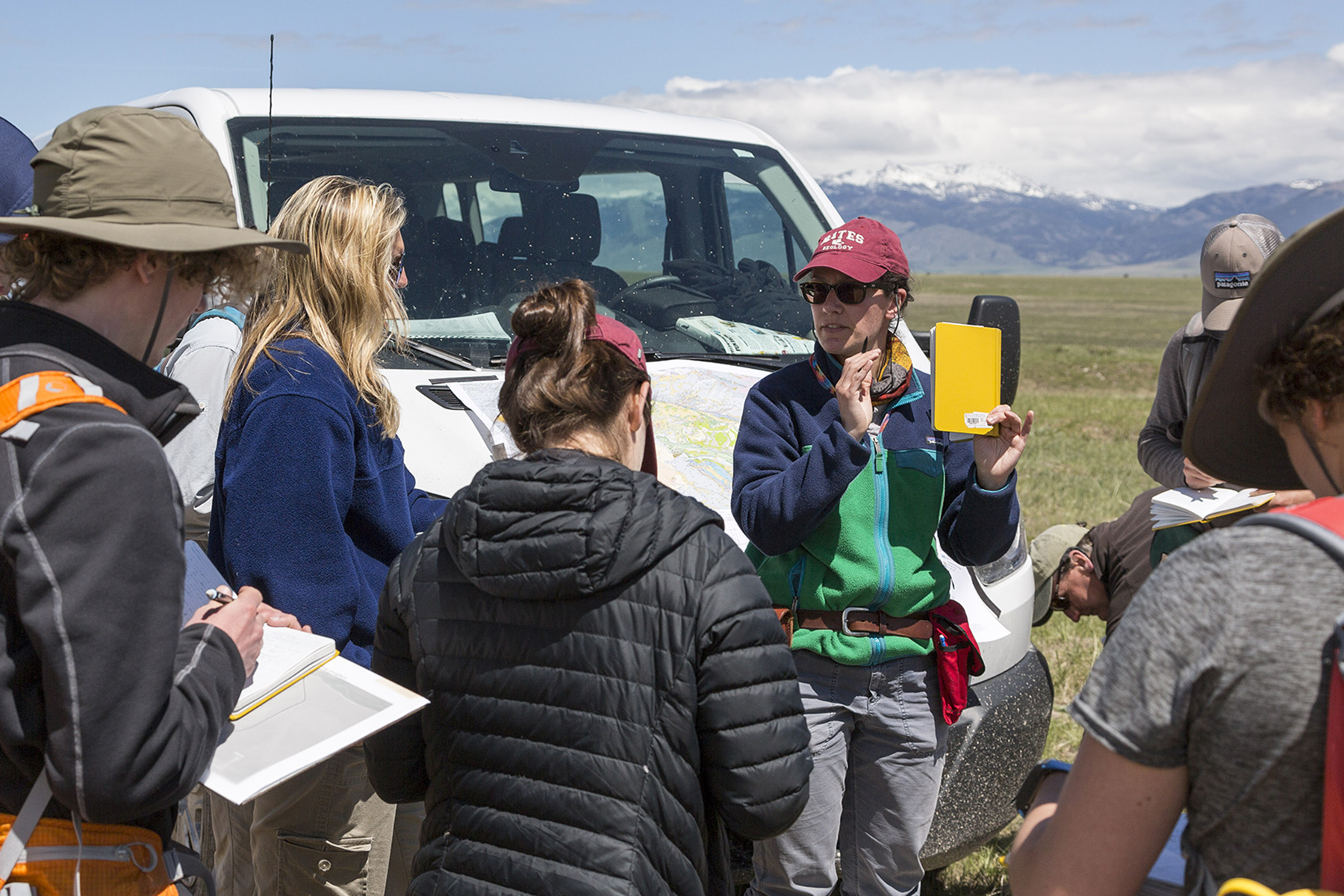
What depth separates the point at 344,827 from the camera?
2.61 meters

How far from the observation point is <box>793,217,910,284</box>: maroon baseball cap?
8.95 feet

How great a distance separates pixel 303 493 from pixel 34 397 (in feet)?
2.94

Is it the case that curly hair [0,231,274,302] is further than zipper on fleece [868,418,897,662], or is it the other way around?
zipper on fleece [868,418,897,662]

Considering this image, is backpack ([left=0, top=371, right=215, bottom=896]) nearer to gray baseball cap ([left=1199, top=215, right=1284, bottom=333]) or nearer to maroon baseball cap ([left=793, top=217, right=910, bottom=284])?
maroon baseball cap ([left=793, top=217, right=910, bottom=284])

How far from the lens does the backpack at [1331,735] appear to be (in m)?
1.12

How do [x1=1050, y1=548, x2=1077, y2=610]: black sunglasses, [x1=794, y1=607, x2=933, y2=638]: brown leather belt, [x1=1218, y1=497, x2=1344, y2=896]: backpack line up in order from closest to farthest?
1. [x1=1218, y1=497, x2=1344, y2=896]: backpack
2. [x1=794, y1=607, x2=933, y2=638]: brown leather belt
3. [x1=1050, y1=548, x2=1077, y2=610]: black sunglasses

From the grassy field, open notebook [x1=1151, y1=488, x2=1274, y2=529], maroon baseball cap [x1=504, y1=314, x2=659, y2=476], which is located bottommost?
the grassy field

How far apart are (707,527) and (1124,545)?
109 inches

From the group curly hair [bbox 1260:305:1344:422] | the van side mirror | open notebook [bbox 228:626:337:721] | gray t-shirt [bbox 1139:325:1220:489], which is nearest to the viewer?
curly hair [bbox 1260:305:1344:422]

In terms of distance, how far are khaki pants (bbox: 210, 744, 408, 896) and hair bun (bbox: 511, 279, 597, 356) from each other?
1213 millimetres

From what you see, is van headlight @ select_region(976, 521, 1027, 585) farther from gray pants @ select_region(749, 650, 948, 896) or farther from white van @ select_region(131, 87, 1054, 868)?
gray pants @ select_region(749, 650, 948, 896)

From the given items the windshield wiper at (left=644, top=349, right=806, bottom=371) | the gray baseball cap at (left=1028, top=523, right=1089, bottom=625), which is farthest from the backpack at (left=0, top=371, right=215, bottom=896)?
the gray baseball cap at (left=1028, top=523, right=1089, bottom=625)

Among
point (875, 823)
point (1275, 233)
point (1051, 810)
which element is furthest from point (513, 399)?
point (1275, 233)

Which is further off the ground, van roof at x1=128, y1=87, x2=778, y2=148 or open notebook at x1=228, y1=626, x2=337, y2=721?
van roof at x1=128, y1=87, x2=778, y2=148
